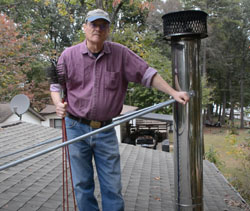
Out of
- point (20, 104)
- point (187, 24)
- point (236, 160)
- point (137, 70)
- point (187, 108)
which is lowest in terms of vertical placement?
point (236, 160)

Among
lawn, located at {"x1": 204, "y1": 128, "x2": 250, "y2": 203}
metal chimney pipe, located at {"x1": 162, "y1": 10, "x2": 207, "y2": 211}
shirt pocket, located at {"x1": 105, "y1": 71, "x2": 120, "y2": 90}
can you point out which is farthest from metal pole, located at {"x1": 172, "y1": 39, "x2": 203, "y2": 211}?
lawn, located at {"x1": 204, "y1": 128, "x2": 250, "y2": 203}

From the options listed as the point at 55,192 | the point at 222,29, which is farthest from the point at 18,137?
the point at 222,29

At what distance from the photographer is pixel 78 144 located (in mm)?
2135

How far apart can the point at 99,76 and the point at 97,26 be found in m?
0.31

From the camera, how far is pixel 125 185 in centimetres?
399

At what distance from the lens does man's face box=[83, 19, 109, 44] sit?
2.03 meters

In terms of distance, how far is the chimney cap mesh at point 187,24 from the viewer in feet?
5.91

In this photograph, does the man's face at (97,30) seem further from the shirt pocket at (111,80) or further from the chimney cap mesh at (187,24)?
the chimney cap mesh at (187,24)

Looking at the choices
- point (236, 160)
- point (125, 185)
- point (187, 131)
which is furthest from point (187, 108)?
point (236, 160)

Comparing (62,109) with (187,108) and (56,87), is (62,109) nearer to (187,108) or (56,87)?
(56,87)

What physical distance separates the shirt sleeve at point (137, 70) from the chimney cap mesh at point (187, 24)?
0.92 feet

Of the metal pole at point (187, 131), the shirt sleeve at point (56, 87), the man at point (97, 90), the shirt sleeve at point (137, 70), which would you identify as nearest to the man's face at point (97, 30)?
the man at point (97, 90)

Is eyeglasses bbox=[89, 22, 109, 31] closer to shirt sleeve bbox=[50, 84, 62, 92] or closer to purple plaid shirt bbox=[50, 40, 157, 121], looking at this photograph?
purple plaid shirt bbox=[50, 40, 157, 121]

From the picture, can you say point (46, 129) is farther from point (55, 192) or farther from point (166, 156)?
point (55, 192)
